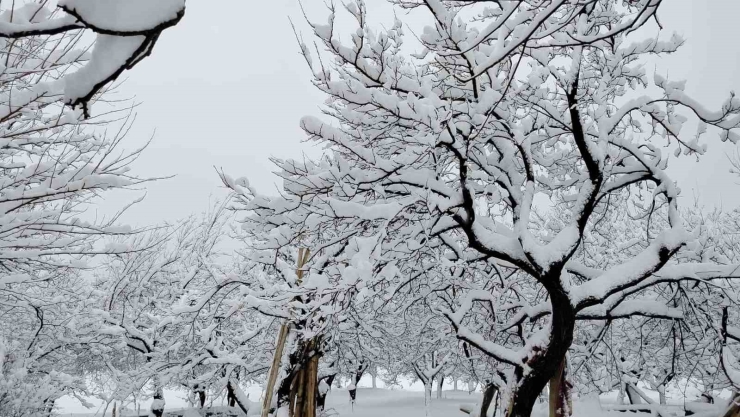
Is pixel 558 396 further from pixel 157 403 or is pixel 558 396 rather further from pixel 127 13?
pixel 157 403

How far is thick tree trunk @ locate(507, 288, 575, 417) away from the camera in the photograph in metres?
5.90

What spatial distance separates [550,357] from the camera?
598 cm

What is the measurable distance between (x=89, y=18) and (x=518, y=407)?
21.8 ft

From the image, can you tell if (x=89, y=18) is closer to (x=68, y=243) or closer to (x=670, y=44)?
(x=68, y=243)

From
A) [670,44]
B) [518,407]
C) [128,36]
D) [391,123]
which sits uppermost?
[670,44]

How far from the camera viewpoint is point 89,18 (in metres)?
0.85

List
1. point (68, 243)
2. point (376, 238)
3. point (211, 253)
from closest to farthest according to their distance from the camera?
point (68, 243) → point (376, 238) → point (211, 253)

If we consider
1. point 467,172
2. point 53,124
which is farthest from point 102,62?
point 467,172

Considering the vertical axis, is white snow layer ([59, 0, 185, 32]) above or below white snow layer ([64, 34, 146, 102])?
above

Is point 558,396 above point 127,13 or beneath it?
beneath

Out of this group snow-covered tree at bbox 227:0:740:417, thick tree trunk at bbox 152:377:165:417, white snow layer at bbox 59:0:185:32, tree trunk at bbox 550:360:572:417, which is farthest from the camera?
thick tree trunk at bbox 152:377:165:417

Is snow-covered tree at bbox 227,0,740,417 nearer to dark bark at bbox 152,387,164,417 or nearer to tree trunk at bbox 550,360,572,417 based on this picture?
tree trunk at bbox 550,360,572,417

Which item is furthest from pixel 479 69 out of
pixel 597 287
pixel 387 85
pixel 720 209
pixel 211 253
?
pixel 720 209

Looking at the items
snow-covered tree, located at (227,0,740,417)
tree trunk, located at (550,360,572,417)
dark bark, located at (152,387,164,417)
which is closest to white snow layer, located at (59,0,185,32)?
snow-covered tree, located at (227,0,740,417)
